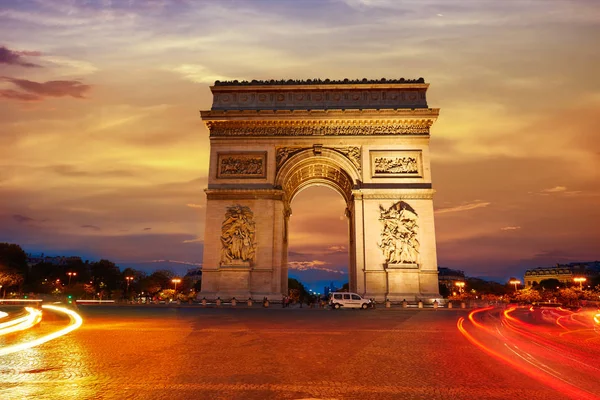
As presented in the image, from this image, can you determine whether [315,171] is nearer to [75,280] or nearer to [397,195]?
[397,195]

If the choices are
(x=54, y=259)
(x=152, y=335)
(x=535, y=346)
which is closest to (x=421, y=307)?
(x=535, y=346)

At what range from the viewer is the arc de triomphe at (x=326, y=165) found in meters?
26.6

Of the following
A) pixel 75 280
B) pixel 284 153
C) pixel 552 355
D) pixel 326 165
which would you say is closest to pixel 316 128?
pixel 284 153

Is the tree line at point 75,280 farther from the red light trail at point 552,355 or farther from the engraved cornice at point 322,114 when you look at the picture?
the red light trail at point 552,355

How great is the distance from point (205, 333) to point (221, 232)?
1709cm

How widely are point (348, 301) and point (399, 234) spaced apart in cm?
568

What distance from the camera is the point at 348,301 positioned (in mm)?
24750

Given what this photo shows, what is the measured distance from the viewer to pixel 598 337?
1100cm

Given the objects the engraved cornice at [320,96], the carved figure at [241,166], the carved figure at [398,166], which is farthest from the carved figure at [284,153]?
the carved figure at [398,166]

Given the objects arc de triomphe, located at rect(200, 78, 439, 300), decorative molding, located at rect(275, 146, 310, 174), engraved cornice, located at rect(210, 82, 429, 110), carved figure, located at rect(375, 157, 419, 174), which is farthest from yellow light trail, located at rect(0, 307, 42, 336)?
carved figure, located at rect(375, 157, 419, 174)

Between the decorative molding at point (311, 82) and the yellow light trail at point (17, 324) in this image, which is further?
the decorative molding at point (311, 82)

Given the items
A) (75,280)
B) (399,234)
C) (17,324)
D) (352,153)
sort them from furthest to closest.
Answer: (75,280) < (352,153) < (399,234) < (17,324)

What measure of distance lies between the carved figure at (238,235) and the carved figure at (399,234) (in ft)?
28.2

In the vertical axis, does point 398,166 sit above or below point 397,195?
above
